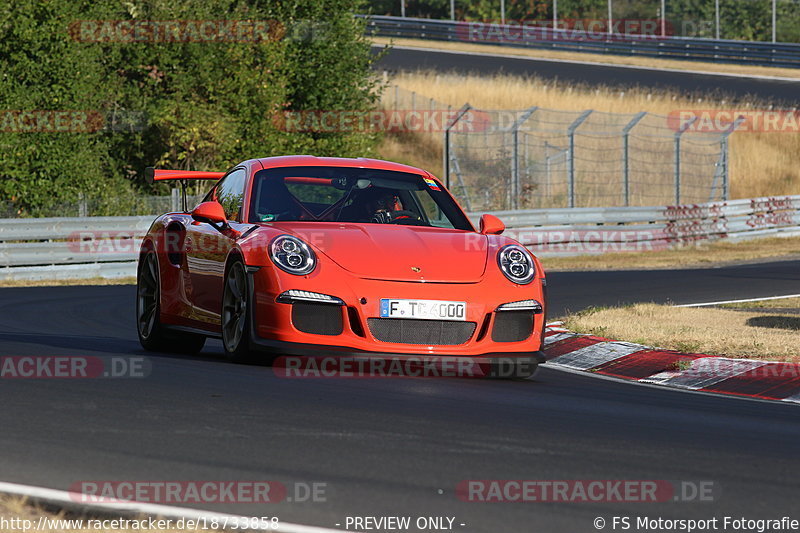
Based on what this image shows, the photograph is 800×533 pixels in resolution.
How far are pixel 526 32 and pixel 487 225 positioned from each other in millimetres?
49944

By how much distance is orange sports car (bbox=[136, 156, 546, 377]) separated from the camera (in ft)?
26.0

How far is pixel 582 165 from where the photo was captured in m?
38.7

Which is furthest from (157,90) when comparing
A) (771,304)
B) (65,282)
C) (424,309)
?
(424,309)

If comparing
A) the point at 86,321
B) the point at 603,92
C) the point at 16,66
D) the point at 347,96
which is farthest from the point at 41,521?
the point at 603,92

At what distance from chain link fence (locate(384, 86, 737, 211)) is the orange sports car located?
18.1 metres

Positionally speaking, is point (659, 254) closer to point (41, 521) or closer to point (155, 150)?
point (155, 150)

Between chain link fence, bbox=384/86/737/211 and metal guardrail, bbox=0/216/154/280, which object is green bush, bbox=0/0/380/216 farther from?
chain link fence, bbox=384/86/737/211

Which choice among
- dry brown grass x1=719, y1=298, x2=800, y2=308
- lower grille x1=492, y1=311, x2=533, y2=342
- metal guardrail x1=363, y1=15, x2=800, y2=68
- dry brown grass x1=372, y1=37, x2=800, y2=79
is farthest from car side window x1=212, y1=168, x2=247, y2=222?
dry brown grass x1=372, y1=37, x2=800, y2=79

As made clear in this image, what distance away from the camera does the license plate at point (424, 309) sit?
312 inches

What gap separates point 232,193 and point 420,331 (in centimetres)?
223

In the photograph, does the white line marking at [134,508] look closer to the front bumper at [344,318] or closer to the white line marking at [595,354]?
the front bumper at [344,318]

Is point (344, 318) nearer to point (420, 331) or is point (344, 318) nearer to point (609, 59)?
point (420, 331)

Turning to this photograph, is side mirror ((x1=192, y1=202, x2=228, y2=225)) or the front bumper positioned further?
side mirror ((x1=192, y1=202, x2=228, y2=225))

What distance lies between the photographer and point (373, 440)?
582cm
